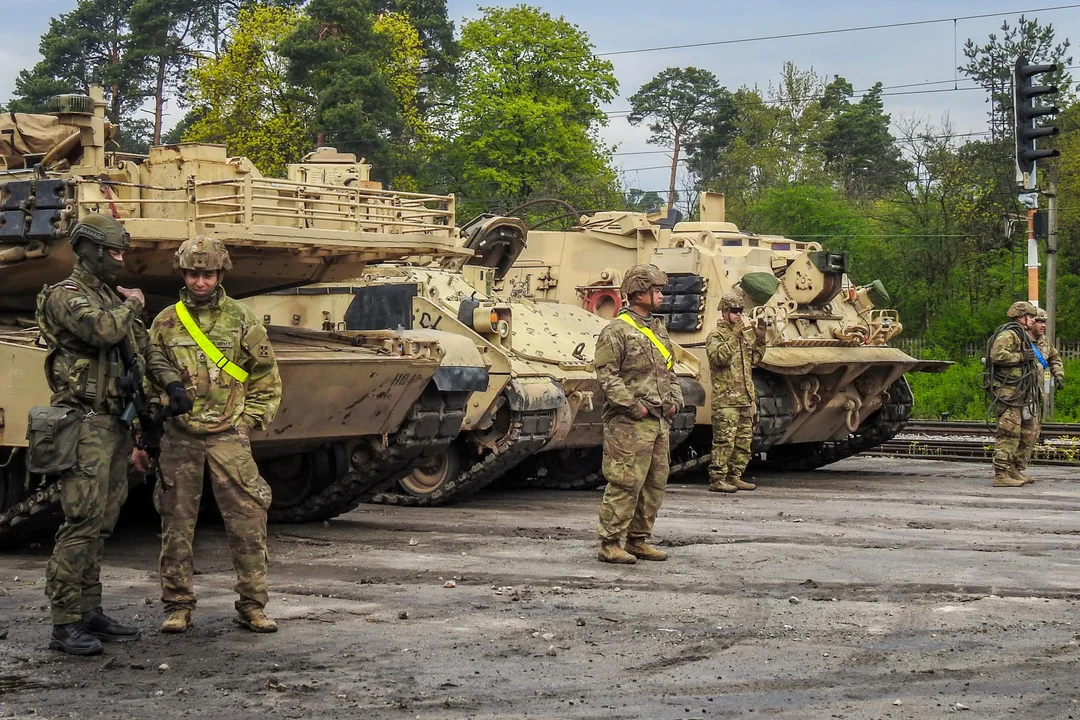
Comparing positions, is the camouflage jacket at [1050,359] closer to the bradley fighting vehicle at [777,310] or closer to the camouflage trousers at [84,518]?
the bradley fighting vehicle at [777,310]

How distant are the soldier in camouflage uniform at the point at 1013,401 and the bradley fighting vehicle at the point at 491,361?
2.91m

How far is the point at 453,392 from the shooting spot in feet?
37.4

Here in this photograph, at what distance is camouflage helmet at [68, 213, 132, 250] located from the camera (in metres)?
6.89

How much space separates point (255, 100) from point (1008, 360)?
25.7 metres

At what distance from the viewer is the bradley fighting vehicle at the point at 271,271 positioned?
9.39 metres

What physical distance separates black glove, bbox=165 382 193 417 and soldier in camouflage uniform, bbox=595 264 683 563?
303cm

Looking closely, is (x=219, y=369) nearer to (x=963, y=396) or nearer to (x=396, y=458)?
(x=396, y=458)

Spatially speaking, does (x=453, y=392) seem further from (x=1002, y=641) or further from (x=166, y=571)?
(x=1002, y=641)

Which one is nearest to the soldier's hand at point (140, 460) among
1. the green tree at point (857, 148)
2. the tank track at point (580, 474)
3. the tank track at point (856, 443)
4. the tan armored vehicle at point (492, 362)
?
the tan armored vehicle at point (492, 362)

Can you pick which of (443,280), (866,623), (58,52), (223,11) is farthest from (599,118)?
(866,623)

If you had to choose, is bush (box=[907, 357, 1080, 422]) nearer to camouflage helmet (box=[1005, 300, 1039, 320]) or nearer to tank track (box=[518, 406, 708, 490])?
camouflage helmet (box=[1005, 300, 1039, 320])

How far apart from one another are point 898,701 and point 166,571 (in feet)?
11.0

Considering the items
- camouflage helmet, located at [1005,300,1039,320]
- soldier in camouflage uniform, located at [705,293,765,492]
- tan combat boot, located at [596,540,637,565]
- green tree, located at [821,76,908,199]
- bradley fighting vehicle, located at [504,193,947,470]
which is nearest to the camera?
tan combat boot, located at [596,540,637,565]

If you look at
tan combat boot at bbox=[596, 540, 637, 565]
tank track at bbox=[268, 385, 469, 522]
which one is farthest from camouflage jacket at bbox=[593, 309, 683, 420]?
tank track at bbox=[268, 385, 469, 522]
